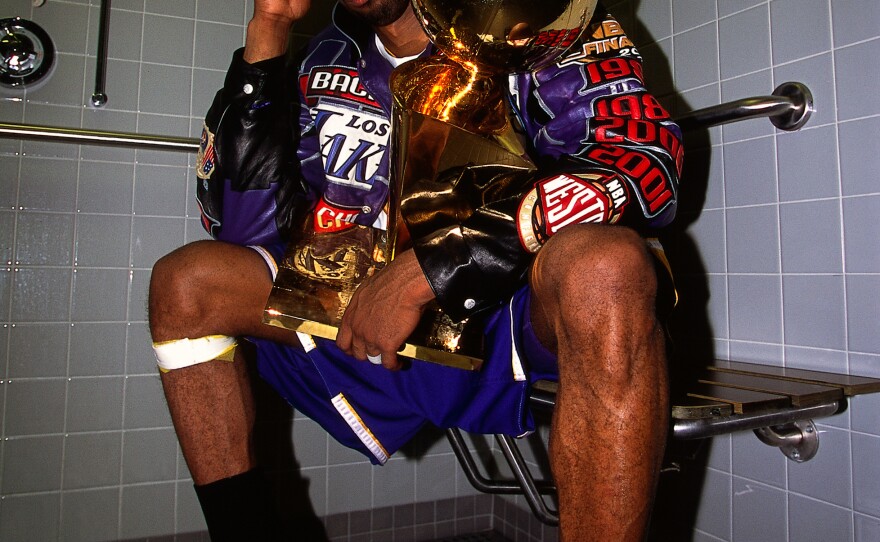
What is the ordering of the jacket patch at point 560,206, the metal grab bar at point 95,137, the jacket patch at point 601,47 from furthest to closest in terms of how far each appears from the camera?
the metal grab bar at point 95,137
the jacket patch at point 601,47
the jacket patch at point 560,206

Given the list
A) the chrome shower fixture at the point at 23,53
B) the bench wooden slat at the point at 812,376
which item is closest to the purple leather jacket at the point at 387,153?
the bench wooden slat at the point at 812,376

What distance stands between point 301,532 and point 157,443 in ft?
1.32

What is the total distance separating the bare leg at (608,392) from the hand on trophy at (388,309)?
0.17 m

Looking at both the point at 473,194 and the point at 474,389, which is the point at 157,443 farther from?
the point at 473,194

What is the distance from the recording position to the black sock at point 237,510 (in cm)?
82

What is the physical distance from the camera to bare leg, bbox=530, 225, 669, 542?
519 millimetres

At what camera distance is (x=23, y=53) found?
4.41 feet

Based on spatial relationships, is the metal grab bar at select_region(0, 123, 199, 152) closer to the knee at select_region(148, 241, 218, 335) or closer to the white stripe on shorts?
the knee at select_region(148, 241, 218, 335)

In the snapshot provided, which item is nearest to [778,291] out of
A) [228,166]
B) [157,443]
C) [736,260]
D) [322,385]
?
[736,260]

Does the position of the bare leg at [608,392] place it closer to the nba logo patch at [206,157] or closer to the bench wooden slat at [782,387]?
the bench wooden slat at [782,387]

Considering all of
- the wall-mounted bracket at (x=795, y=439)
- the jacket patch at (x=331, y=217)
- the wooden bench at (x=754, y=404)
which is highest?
the jacket patch at (x=331, y=217)

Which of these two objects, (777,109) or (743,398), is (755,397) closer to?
(743,398)

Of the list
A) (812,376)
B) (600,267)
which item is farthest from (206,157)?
(812,376)

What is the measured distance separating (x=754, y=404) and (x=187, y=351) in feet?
2.47
